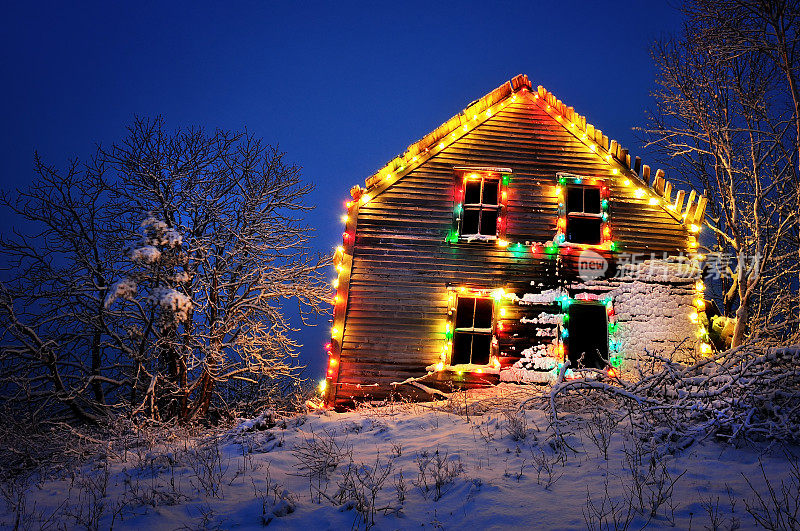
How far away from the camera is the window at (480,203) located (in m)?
10.8

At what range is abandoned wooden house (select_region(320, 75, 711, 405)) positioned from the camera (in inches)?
382

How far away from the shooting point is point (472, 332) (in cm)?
996

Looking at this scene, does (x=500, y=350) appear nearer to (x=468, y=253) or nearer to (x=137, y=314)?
(x=468, y=253)

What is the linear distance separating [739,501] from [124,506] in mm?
5464

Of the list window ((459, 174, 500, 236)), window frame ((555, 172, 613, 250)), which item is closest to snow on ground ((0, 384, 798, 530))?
window frame ((555, 172, 613, 250))

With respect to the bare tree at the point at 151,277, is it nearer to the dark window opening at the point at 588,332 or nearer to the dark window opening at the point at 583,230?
the dark window opening at the point at 588,332

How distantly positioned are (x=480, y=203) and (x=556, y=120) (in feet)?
10.5

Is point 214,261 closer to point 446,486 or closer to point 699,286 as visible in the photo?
point 446,486

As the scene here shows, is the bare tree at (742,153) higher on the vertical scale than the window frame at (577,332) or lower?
higher

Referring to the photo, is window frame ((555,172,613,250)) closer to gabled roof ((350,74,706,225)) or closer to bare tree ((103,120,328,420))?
gabled roof ((350,74,706,225))

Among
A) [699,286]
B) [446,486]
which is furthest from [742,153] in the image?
[446,486]

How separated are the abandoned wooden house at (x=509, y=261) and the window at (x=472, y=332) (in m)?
0.03

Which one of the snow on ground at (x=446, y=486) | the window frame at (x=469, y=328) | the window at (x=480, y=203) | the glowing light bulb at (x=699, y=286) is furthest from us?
the window at (x=480, y=203)

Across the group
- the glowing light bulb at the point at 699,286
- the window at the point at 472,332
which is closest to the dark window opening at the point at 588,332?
the window at the point at 472,332
